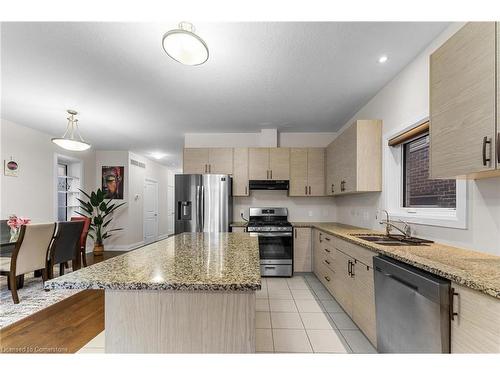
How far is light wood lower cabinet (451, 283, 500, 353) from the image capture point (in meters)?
0.90

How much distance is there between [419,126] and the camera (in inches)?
84.1

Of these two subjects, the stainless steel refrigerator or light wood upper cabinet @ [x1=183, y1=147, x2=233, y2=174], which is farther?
light wood upper cabinet @ [x1=183, y1=147, x2=233, y2=174]

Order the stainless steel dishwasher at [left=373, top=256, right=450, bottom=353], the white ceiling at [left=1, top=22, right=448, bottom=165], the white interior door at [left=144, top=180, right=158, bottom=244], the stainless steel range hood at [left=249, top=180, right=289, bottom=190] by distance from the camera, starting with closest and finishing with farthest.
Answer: the stainless steel dishwasher at [left=373, top=256, right=450, bottom=353]
the white ceiling at [left=1, top=22, right=448, bottom=165]
the stainless steel range hood at [left=249, top=180, right=289, bottom=190]
the white interior door at [left=144, top=180, right=158, bottom=244]

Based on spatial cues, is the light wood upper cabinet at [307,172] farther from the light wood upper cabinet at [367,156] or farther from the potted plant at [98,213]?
the potted plant at [98,213]

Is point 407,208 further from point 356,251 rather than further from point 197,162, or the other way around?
point 197,162

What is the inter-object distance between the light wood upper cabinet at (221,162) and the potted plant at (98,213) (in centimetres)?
300

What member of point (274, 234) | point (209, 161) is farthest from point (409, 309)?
point (209, 161)

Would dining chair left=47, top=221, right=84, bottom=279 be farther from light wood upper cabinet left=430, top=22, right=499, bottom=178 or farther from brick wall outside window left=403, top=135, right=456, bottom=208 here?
brick wall outside window left=403, top=135, right=456, bottom=208

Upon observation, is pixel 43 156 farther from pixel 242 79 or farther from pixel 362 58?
pixel 362 58

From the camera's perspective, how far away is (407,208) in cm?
243

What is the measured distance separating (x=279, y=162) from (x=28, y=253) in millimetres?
3772

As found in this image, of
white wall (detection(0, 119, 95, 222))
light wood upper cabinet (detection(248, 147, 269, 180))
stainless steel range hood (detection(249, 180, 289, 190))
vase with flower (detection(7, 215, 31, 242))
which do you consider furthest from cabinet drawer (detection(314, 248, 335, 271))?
white wall (detection(0, 119, 95, 222))

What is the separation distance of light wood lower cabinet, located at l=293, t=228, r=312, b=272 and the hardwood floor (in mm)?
2750

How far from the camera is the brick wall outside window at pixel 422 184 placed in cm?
194
